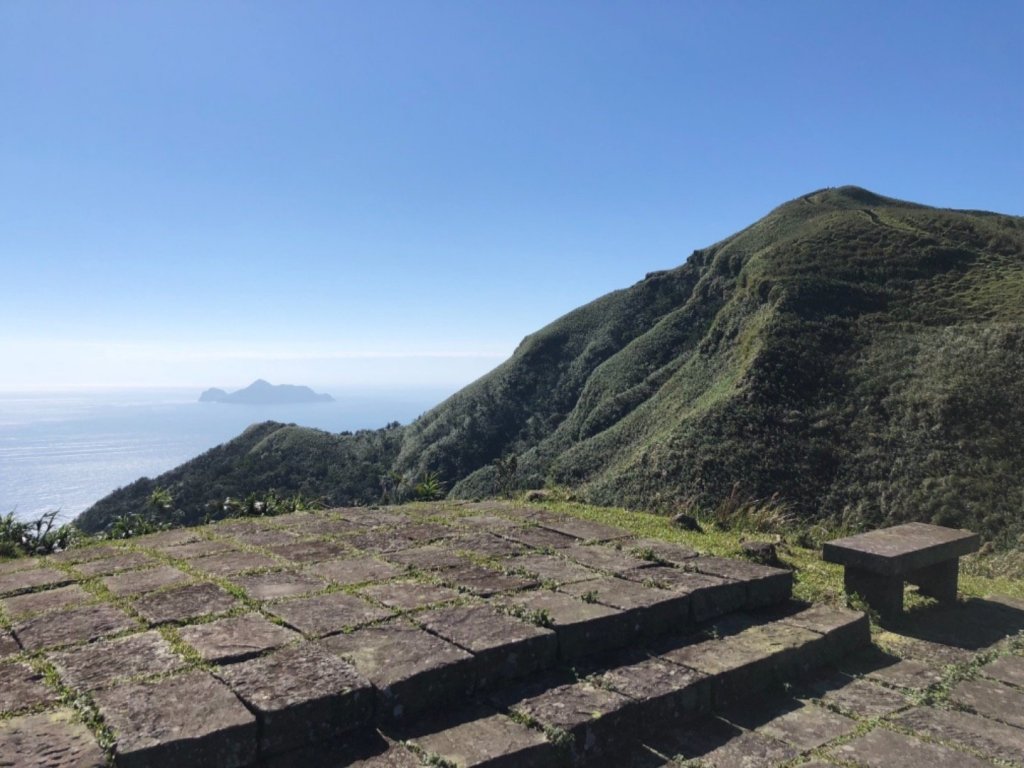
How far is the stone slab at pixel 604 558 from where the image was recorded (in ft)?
14.2

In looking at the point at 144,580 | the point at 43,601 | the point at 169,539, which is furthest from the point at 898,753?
the point at 169,539

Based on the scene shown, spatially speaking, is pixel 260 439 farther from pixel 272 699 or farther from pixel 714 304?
pixel 272 699

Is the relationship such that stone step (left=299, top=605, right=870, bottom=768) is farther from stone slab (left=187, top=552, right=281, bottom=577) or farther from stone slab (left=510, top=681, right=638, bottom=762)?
stone slab (left=187, top=552, right=281, bottom=577)

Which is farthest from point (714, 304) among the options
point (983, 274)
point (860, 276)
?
point (983, 274)

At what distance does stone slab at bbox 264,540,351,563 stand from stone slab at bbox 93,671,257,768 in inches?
76.3

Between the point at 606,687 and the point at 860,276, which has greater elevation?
the point at 860,276

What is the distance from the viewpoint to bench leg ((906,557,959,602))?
4566 millimetres

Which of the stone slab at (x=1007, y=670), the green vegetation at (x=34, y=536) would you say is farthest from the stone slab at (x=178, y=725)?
the green vegetation at (x=34, y=536)

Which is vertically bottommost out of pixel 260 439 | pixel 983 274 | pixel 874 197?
pixel 260 439

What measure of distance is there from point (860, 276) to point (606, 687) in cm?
4317

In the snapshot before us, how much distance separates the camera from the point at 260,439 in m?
58.0

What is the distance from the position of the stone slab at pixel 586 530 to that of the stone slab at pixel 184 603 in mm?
2506

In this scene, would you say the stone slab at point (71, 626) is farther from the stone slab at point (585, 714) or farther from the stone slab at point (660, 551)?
the stone slab at point (660, 551)

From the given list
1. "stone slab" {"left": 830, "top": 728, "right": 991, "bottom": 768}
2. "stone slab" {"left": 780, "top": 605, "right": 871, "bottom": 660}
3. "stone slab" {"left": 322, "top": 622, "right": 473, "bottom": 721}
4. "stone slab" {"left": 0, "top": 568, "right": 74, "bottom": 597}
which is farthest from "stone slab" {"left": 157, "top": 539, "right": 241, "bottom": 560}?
"stone slab" {"left": 830, "top": 728, "right": 991, "bottom": 768}
